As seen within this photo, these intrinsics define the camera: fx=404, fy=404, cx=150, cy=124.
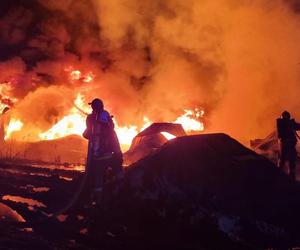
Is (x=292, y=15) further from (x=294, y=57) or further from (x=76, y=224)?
(x=76, y=224)

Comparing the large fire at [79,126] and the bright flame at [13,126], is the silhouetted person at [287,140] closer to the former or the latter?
the large fire at [79,126]

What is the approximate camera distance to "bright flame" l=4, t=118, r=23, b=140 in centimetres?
2403

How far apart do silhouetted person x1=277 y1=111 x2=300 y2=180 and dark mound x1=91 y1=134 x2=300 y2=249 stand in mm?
4366

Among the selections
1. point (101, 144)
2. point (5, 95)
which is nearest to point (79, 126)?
point (5, 95)

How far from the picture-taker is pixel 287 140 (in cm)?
1126

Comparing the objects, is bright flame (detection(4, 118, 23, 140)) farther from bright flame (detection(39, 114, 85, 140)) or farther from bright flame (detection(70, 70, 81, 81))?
bright flame (detection(70, 70, 81, 81))

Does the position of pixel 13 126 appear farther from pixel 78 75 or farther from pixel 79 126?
pixel 78 75

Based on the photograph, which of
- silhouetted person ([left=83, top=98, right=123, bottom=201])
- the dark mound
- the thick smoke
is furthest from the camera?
the thick smoke

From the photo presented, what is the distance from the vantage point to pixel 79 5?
95.0ft

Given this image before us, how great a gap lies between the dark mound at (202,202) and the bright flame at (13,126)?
1872cm

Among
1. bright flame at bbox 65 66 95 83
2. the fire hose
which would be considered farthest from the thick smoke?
the fire hose

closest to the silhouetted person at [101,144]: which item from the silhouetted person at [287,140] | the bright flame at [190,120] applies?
the silhouetted person at [287,140]

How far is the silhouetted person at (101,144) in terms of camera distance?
25.8 ft

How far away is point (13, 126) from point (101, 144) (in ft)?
59.9
